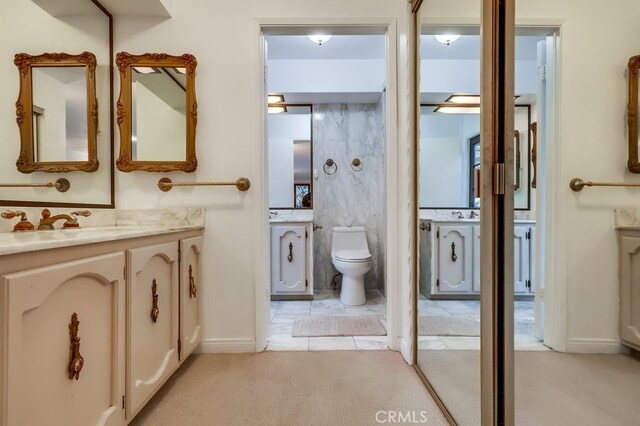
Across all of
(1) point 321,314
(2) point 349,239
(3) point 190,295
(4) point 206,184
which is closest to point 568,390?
(3) point 190,295

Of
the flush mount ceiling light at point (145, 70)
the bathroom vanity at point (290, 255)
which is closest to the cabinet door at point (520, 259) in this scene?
the flush mount ceiling light at point (145, 70)

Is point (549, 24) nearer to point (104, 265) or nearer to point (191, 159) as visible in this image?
point (104, 265)

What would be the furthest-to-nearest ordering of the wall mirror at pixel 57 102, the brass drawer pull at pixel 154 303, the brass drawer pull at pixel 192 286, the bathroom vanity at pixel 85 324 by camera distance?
the brass drawer pull at pixel 192 286 → the brass drawer pull at pixel 154 303 → the wall mirror at pixel 57 102 → the bathroom vanity at pixel 85 324

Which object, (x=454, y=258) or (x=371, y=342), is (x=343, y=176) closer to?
(x=371, y=342)

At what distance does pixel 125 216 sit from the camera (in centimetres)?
190

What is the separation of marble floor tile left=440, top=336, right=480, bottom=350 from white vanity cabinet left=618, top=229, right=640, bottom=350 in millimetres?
534

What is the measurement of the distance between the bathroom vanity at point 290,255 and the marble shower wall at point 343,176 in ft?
1.44

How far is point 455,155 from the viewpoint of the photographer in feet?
4.78

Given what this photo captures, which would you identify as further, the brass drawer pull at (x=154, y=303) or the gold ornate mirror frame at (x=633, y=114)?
the brass drawer pull at (x=154, y=303)

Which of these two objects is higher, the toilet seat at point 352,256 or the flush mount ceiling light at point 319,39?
the flush mount ceiling light at point 319,39

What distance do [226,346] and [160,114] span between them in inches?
59.8

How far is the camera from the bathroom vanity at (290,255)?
10.3 feet

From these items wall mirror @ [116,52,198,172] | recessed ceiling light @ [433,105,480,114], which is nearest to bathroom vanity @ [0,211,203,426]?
wall mirror @ [116,52,198,172]

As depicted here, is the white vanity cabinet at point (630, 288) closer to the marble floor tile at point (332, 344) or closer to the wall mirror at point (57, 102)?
the marble floor tile at point (332, 344)
